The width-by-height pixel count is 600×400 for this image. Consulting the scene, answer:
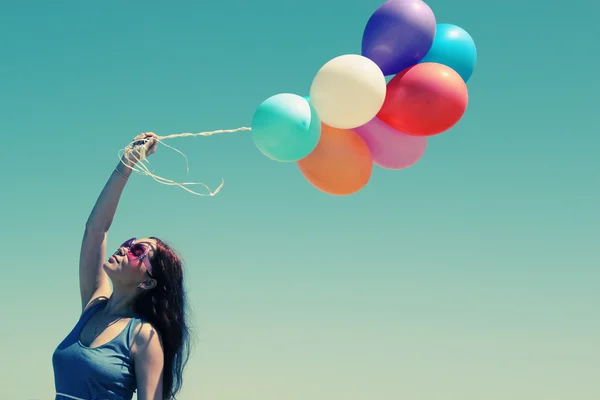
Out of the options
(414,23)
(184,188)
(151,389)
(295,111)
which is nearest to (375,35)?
(414,23)

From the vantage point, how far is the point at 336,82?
13.1ft

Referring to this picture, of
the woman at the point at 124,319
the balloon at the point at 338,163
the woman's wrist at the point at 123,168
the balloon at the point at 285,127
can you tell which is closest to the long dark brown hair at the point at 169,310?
the woman at the point at 124,319

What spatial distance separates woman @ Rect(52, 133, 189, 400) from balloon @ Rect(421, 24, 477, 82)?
2054 mm

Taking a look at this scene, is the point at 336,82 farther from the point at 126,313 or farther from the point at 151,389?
the point at 151,389

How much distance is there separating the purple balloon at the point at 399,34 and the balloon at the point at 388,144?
41 cm

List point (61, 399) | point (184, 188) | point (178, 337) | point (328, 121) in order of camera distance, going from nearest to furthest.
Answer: point (61, 399) → point (178, 337) → point (184, 188) → point (328, 121)

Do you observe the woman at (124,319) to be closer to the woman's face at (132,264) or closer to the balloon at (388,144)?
the woman's face at (132,264)

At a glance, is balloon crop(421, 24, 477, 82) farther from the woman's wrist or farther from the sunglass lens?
the sunglass lens

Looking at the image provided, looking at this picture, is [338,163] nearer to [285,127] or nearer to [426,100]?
[285,127]

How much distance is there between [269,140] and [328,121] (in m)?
0.44

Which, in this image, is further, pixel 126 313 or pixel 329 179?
pixel 329 179

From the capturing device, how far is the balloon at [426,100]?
403 centimetres

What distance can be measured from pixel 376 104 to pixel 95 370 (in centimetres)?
230

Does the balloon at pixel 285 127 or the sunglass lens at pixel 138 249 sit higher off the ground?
the balloon at pixel 285 127
